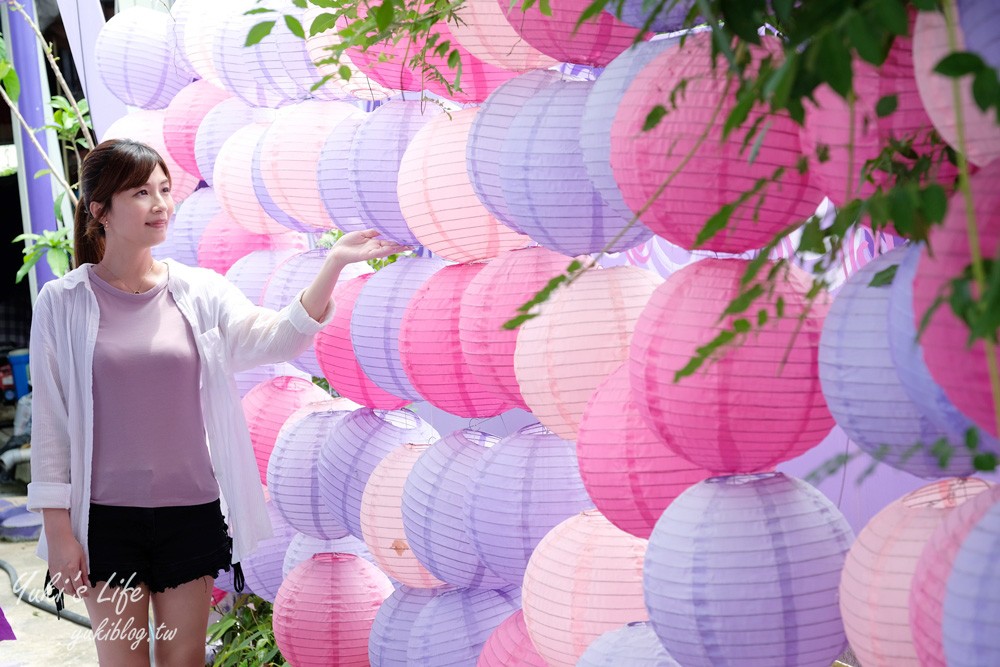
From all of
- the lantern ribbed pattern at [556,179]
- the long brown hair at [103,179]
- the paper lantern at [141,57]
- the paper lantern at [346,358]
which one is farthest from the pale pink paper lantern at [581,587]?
the paper lantern at [141,57]

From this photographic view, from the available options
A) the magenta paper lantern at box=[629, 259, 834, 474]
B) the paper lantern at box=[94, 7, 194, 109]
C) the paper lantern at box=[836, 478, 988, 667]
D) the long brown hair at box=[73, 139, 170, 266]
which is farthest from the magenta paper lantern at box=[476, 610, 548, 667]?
the paper lantern at box=[94, 7, 194, 109]

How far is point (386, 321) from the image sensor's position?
2.14m

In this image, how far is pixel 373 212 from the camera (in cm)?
215

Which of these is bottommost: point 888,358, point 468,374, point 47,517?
point 47,517

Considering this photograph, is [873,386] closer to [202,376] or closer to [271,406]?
[202,376]

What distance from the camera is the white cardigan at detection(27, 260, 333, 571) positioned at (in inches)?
83.7

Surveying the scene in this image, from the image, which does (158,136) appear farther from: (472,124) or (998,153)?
(998,153)

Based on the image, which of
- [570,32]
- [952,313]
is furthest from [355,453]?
[952,313]

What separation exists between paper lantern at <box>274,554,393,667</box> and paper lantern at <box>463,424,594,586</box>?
2.27ft

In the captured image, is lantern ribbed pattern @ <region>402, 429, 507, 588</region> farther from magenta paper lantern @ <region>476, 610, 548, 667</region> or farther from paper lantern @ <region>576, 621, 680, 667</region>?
paper lantern @ <region>576, 621, 680, 667</region>

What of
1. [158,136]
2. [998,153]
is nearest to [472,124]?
[998,153]

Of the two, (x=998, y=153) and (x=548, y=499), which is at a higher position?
(x=998, y=153)

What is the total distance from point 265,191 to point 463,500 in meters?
0.92

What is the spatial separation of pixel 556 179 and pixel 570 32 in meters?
0.20
